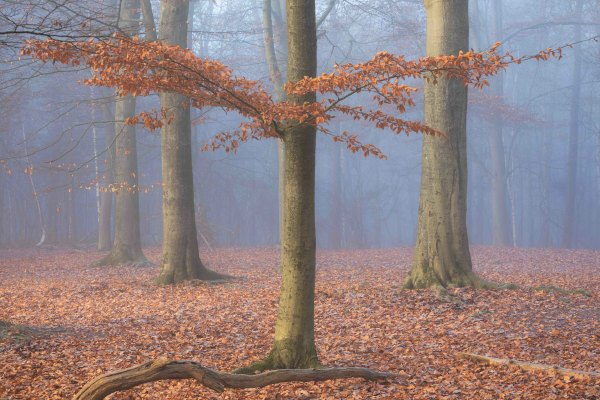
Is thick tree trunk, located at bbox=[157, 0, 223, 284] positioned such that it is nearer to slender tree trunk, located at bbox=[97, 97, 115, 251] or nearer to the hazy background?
the hazy background

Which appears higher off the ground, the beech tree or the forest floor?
the beech tree

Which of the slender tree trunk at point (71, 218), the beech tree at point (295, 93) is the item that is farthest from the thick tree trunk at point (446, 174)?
the slender tree trunk at point (71, 218)

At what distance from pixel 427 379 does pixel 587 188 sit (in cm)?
4343

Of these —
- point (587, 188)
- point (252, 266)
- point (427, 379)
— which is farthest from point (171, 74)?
point (587, 188)

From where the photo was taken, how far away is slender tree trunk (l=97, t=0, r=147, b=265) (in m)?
19.6

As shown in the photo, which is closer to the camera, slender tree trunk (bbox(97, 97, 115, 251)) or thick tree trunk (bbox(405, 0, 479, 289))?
thick tree trunk (bbox(405, 0, 479, 289))

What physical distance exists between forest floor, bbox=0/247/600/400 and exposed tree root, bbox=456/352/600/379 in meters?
0.08

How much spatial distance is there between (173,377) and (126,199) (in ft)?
51.9

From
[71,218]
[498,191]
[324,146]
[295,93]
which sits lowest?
[71,218]

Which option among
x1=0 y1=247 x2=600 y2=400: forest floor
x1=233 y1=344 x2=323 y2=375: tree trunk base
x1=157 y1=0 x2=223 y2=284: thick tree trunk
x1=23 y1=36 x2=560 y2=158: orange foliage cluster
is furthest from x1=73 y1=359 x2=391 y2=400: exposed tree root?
x1=157 y1=0 x2=223 y2=284: thick tree trunk

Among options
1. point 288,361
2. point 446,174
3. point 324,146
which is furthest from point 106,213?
point 288,361

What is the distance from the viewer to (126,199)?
2039 cm

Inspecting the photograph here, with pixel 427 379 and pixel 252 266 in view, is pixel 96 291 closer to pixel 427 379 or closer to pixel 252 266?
pixel 252 266

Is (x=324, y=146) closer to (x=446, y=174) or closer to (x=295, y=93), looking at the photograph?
(x=446, y=174)
